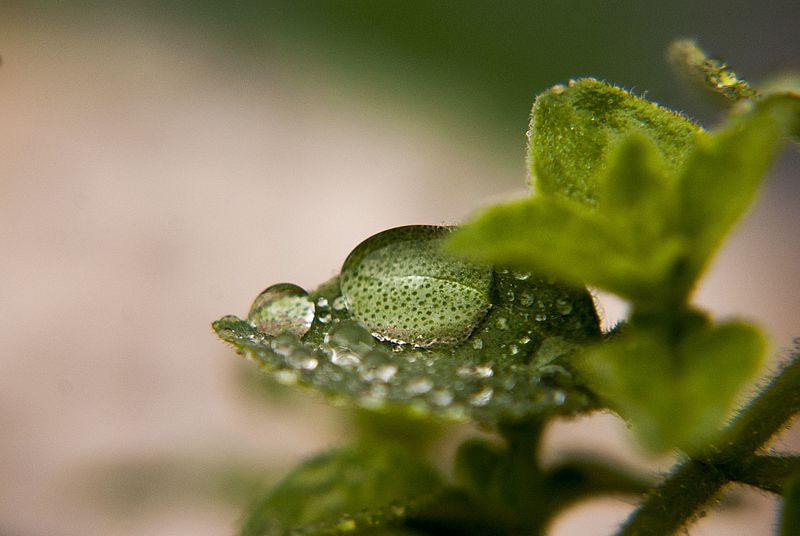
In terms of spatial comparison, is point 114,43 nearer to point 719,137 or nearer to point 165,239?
point 165,239

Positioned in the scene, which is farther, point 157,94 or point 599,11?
point 599,11

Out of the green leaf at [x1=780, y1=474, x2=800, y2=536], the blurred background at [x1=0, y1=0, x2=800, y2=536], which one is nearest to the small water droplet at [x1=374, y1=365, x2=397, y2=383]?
the green leaf at [x1=780, y1=474, x2=800, y2=536]

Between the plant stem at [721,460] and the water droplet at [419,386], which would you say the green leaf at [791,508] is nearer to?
the plant stem at [721,460]

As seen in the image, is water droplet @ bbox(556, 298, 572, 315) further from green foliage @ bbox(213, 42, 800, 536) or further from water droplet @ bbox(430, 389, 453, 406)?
water droplet @ bbox(430, 389, 453, 406)

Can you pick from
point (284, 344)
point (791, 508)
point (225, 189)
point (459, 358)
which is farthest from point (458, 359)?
point (225, 189)

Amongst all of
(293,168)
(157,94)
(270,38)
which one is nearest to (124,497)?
(293,168)

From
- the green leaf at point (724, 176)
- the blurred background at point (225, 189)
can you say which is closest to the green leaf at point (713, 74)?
the green leaf at point (724, 176)

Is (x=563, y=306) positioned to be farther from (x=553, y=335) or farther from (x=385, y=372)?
(x=385, y=372)
